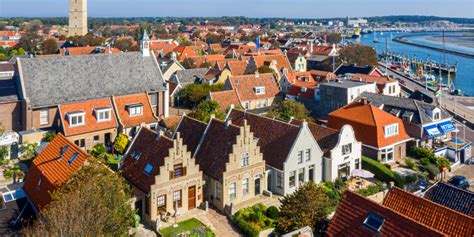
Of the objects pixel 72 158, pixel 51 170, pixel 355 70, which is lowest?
pixel 51 170

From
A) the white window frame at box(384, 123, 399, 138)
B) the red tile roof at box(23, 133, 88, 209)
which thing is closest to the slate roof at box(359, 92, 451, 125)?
the white window frame at box(384, 123, 399, 138)

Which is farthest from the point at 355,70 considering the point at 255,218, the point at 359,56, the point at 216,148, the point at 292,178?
the point at 255,218

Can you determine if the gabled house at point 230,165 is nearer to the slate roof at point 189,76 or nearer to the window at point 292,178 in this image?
the window at point 292,178

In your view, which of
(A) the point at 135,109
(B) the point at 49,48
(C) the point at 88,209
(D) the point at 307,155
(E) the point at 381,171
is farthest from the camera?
(B) the point at 49,48

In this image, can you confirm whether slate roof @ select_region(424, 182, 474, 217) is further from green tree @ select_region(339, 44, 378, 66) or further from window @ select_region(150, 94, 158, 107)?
green tree @ select_region(339, 44, 378, 66)

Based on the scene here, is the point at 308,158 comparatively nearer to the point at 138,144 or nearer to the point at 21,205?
the point at 138,144

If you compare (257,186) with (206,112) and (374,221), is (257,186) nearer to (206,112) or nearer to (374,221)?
(374,221)

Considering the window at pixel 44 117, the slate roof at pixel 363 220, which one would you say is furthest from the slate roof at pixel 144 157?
the window at pixel 44 117

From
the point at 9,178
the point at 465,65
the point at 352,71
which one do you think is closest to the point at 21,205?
the point at 9,178
